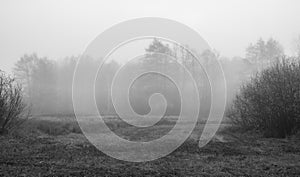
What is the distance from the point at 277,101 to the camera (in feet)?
62.4

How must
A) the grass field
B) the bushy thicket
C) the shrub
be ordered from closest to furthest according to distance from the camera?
the grass field → the bushy thicket → the shrub

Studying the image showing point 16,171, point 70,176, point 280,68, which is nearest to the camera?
point 70,176

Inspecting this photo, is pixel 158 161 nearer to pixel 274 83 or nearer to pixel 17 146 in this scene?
pixel 17 146

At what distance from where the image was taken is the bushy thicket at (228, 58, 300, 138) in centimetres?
1884

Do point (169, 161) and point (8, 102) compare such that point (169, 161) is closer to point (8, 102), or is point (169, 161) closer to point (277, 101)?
point (277, 101)

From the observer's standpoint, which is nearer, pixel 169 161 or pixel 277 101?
pixel 169 161

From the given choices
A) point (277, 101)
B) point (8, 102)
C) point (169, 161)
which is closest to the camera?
point (169, 161)

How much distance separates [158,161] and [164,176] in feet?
9.03

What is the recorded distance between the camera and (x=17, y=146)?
49.2 feet

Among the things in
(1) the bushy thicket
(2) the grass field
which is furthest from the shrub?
(1) the bushy thicket

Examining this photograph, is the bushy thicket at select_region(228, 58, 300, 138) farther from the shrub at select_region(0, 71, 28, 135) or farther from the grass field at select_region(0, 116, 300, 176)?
the shrub at select_region(0, 71, 28, 135)

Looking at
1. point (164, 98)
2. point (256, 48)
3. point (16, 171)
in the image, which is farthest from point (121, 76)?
→ point (256, 48)

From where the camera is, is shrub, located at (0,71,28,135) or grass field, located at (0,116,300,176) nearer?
grass field, located at (0,116,300,176)

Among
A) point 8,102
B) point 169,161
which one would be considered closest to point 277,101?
point 169,161
